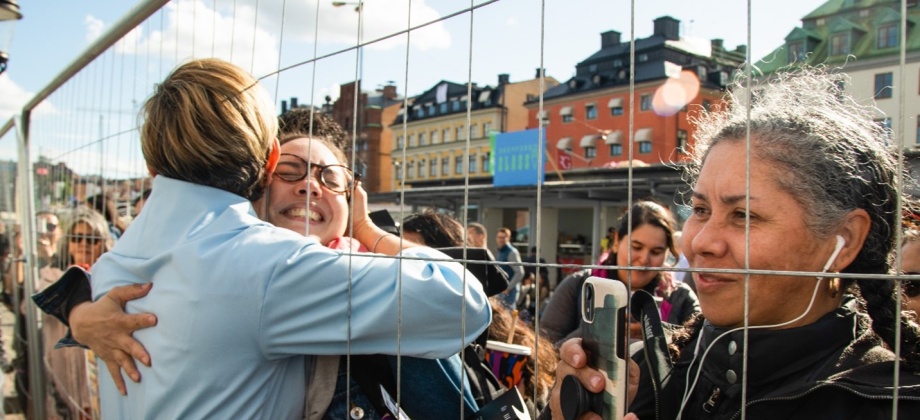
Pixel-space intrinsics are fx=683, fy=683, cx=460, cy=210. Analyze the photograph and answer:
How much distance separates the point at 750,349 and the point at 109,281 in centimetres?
136

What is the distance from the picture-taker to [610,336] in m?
0.98

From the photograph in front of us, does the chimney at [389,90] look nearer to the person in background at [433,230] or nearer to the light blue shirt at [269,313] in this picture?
the light blue shirt at [269,313]

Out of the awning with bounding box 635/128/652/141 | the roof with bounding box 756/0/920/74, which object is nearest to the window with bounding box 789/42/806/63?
the roof with bounding box 756/0/920/74

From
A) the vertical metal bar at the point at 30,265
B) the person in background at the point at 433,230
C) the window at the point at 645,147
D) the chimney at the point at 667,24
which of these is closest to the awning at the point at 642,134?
the person in background at the point at 433,230

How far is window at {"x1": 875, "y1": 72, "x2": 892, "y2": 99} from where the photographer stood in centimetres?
89

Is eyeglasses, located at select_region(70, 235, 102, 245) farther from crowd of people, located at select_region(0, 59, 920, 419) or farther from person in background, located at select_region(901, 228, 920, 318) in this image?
person in background, located at select_region(901, 228, 920, 318)

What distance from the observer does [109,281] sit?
5.15 feet

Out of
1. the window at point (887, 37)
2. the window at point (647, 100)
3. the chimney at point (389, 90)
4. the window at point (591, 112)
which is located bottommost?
the window at point (887, 37)

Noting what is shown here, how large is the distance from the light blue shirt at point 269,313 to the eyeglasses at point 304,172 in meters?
0.40

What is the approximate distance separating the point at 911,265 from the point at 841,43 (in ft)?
2.60

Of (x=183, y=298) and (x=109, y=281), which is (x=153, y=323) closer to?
(x=183, y=298)

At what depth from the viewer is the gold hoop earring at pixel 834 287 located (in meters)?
1.11

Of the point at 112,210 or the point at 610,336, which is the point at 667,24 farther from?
the point at 112,210

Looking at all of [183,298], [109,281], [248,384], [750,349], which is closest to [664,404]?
[750,349]
